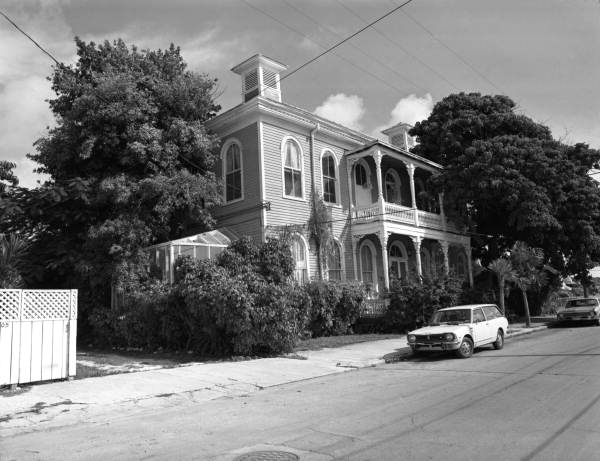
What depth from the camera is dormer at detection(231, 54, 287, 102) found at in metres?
22.5

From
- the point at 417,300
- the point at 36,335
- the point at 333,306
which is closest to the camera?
the point at 36,335

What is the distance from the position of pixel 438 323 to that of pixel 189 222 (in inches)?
417

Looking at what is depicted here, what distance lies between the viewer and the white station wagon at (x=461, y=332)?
536 inches

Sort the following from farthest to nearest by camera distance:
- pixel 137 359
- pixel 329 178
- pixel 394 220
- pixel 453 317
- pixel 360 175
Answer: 1. pixel 360 175
2. pixel 329 178
3. pixel 394 220
4. pixel 453 317
5. pixel 137 359

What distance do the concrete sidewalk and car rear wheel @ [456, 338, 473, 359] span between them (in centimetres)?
182

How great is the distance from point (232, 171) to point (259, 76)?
173 inches

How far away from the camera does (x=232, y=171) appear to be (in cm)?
2217

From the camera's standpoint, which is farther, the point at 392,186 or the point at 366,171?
the point at 392,186

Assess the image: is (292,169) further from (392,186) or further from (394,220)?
(392,186)

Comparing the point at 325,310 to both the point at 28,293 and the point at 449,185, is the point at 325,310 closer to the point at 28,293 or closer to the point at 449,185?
the point at 28,293

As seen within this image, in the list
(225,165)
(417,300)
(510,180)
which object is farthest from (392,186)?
(225,165)

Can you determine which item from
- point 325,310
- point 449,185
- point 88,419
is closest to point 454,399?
point 88,419

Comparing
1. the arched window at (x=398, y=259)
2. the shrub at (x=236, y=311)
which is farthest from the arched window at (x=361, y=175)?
the shrub at (x=236, y=311)

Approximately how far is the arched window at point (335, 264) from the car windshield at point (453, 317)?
7368 mm
